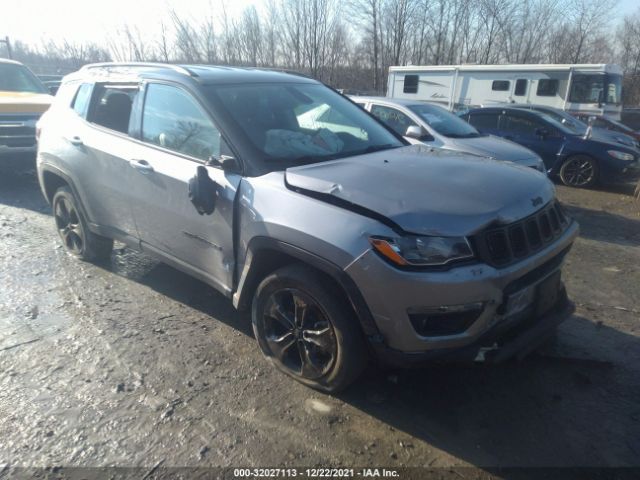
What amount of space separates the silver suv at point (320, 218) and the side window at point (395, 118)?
11.3 feet

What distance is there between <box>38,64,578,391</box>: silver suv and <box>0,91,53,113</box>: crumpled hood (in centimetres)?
519

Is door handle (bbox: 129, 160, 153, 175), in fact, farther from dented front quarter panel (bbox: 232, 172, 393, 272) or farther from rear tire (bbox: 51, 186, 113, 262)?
rear tire (bbox: 51, 186, 113, 262)

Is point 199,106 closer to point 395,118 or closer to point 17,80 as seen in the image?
point 395,118

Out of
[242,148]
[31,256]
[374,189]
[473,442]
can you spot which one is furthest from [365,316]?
[31,256]

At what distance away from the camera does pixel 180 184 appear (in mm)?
3230

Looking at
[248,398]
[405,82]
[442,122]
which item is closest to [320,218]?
[248,398]

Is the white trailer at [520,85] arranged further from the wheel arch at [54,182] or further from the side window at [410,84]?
the wheel arch at [54,182]

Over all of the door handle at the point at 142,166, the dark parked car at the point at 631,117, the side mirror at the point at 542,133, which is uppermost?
the door handle at the point at 142,166

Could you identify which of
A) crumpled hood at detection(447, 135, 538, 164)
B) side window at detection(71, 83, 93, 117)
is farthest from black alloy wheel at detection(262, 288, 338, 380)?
crumpled hood at detection(447, 135, 538, 164)

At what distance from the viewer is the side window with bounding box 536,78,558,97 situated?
14.6 meters

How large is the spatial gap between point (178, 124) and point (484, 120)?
838cm

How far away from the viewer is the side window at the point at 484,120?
32.8 ft

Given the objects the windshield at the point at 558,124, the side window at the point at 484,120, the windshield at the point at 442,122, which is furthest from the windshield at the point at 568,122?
the windshield at the point at 442,122

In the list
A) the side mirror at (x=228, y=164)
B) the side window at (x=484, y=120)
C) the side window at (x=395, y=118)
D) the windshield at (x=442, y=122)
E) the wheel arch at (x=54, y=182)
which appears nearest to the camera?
the side mirror at (x=228, y=164)
